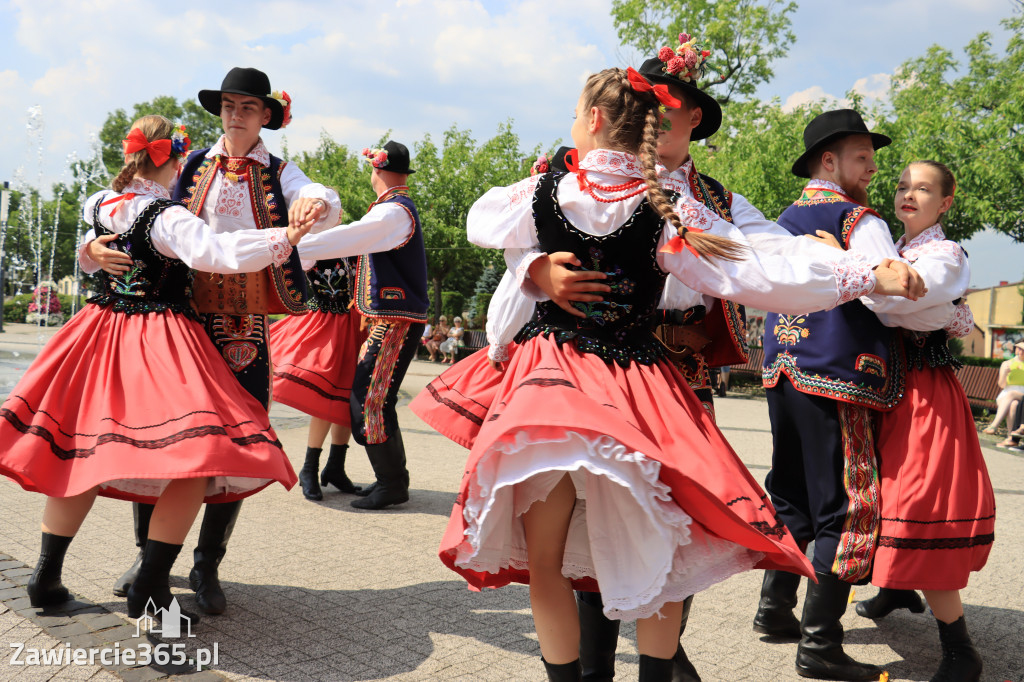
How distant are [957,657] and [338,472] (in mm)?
4098

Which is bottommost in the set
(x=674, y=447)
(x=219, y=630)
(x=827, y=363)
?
(x=219, y=630)

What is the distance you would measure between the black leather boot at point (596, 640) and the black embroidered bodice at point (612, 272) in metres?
0.86

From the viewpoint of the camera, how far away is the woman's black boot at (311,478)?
5641 mm

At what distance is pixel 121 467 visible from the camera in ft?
9.18

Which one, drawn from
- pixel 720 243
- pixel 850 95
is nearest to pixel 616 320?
pixel 720 243

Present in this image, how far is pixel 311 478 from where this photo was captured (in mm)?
5684

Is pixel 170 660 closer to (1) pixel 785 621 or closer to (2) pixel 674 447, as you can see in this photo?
(2) pixel 674 447

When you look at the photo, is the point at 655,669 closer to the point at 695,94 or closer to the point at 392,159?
the point at 695,94

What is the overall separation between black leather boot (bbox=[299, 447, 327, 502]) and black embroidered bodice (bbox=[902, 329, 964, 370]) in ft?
12.5

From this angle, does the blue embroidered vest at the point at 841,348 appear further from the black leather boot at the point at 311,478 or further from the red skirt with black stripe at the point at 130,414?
the black leather boot at the point at 311,478

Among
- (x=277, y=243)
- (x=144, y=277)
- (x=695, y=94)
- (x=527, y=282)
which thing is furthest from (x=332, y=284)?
(x=527, y=282)

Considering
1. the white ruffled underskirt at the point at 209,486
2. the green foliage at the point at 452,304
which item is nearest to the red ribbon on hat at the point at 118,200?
the white ruffled underskirt at the point at 209,486

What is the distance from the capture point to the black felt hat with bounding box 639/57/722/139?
3.02m

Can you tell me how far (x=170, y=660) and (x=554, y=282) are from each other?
1.89m
